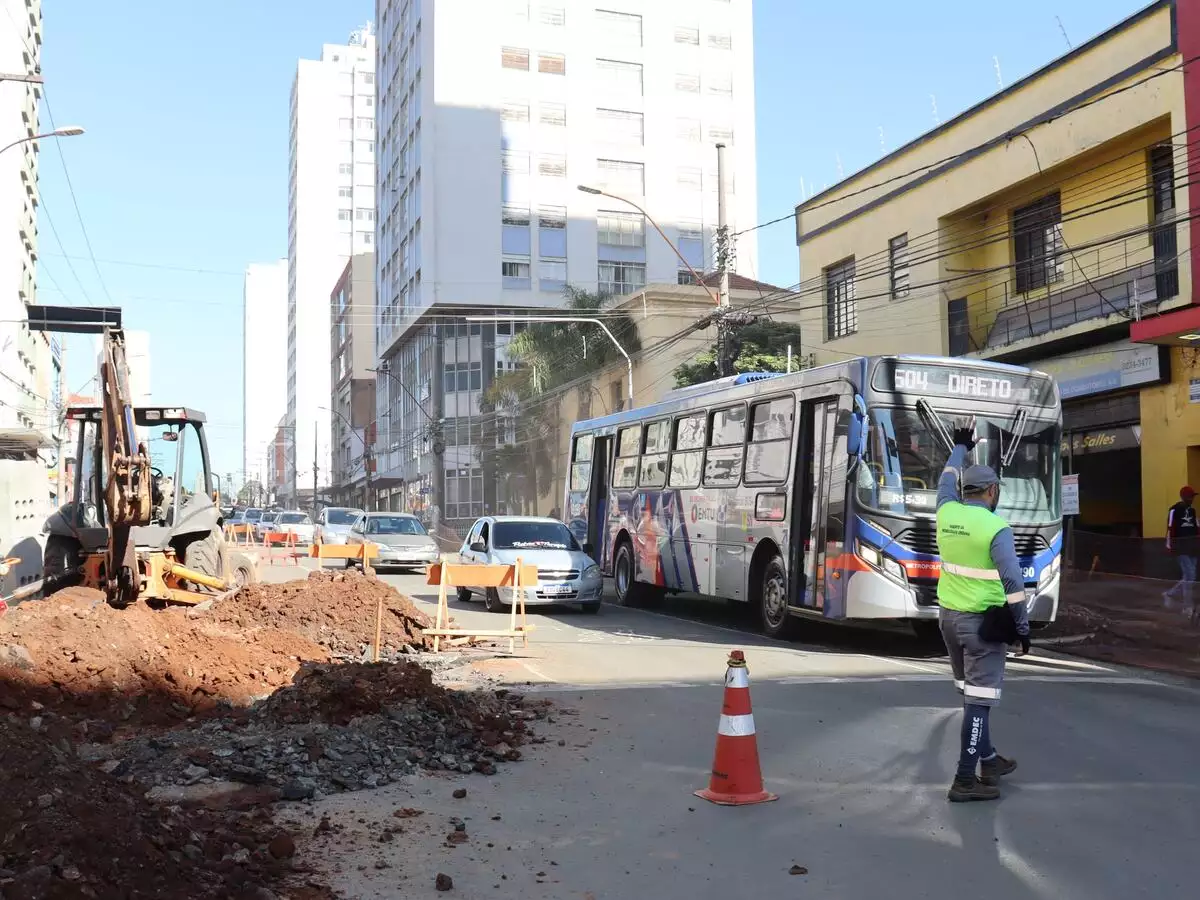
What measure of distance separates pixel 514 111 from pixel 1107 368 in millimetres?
50611

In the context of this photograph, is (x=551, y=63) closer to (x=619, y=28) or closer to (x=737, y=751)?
(x=619, y=28)

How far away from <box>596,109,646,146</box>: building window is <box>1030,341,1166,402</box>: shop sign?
49303 millimetres

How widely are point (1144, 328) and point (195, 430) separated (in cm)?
1442

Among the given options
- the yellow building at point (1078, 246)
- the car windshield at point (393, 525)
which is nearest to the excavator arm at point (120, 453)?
the yellow building at point (1078, 246)

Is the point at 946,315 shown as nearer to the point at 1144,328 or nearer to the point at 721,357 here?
the point at 721,357

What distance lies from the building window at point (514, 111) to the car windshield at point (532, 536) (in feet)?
164

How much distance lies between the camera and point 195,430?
15.8 meters

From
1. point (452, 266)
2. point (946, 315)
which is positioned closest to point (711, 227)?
point (452, 266)

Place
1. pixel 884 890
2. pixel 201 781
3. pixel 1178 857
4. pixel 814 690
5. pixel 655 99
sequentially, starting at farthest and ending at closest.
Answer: pixel 655 99, pixel 814 690, pixel 201 781, pixel 1178 857, pixel 884 890

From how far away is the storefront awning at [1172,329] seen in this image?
17.5 m

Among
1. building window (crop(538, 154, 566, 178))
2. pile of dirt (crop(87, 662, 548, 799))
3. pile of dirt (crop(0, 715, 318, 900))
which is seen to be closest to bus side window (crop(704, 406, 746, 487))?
pile of dirt (crop(87, 662, 548, 799))

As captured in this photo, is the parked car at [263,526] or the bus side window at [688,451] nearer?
the bus side window at [688,451]

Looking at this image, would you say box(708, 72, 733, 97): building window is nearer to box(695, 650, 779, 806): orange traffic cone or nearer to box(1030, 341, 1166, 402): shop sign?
box(1030, 341, 1166, 402): shop sign

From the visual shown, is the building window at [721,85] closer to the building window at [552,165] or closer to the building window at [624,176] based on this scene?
the building window at [624,176]
